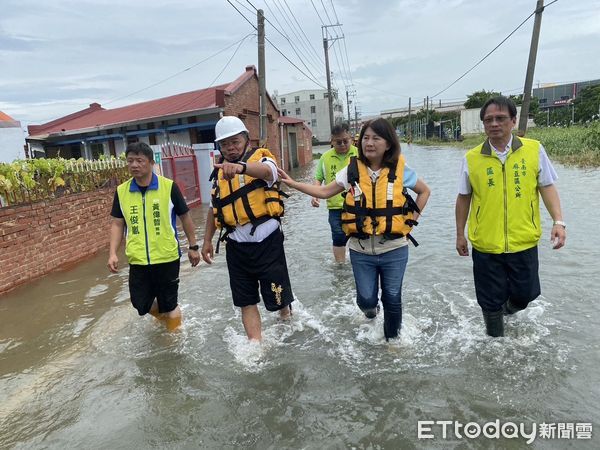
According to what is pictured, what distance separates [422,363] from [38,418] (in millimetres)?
3023

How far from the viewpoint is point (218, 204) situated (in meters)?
3.69

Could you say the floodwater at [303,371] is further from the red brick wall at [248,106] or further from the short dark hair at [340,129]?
the red brick wall at [248,106]

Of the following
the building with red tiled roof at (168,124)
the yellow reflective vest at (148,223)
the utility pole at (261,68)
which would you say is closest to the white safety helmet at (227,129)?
the yellow reflective vest at (148,223)

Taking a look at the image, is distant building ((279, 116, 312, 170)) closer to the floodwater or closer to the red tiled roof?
the red tiled roof

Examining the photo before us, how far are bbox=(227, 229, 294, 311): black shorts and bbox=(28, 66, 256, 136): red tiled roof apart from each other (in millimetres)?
15024

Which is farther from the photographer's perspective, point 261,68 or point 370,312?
point 261,68

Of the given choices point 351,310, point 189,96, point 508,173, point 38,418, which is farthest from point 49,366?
point 189,96

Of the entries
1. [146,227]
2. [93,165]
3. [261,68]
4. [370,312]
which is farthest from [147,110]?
[370,312]

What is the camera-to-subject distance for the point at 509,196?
342cm

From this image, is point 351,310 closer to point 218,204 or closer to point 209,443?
point 218,204

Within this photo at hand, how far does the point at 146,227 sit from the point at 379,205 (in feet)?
6.83

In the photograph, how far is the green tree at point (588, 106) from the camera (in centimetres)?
5166

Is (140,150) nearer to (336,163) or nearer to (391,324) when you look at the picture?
(391,324)

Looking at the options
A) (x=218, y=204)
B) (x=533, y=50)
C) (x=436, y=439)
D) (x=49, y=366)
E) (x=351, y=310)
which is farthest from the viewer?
(x=533, y=50)
